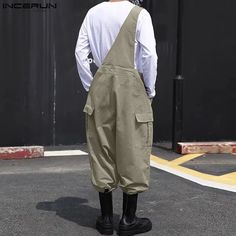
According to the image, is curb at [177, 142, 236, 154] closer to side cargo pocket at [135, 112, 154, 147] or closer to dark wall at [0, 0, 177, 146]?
dark wall at [0, 0, 177, 146]

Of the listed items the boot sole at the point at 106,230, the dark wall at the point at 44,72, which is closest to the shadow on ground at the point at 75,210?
the boot sole at the point at 106,230

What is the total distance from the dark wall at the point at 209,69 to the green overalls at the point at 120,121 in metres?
4.19

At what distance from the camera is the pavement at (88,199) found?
4.41 m

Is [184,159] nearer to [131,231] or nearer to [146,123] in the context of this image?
[131,231]

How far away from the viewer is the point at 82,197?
5.29m

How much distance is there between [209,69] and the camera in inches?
324

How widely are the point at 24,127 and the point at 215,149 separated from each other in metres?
2.74

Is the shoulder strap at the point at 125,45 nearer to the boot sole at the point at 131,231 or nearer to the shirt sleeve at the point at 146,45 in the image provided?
the shirt sleeve at the point at 146,45

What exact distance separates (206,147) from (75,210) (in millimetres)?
3237

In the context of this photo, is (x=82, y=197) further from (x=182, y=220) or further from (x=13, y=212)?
(x=182, y=220)

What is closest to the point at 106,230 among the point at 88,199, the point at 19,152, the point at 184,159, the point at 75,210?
the point at 75,210

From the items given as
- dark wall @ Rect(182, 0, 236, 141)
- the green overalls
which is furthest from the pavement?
dark wall @ Rect(182, 0, 236, 141)

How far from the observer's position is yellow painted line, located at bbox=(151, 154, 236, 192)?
5.78m

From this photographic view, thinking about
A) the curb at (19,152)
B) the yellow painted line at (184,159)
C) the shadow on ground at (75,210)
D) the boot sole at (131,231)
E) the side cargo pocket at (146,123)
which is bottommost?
the yellow painted line at (184,159)
